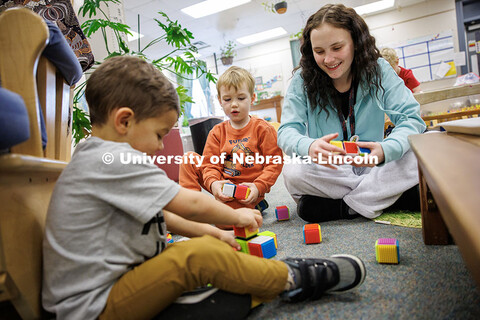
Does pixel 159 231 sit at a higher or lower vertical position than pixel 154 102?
lower

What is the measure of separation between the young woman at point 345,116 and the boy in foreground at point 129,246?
0.56m

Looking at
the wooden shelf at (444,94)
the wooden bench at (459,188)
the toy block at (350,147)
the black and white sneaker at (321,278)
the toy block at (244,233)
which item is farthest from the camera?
the wooden shelf at (444,94)

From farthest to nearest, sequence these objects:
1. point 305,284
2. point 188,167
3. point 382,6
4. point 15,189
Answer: point 382,6 < point 188,167 < point 305,284 < point 15,189

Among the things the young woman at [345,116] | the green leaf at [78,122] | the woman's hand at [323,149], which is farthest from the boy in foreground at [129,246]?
the green leaf at [78,122]

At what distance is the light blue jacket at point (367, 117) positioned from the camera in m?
1.23

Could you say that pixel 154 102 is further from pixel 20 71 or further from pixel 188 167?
pixel 188 167

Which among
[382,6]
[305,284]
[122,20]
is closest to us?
[305,284]

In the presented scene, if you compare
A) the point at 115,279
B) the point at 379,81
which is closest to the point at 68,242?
the point at 115,279

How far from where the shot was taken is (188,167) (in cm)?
169

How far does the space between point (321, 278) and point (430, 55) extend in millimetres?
6071

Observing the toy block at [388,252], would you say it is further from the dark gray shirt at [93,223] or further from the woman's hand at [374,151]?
the dark gray shirt at [93,223]

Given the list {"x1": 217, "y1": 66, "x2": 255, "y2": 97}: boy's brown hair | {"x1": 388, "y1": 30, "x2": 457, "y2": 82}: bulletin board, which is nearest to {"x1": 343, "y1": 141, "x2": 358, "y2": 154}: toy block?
{"x1": 217, "y1": 66, "x2": 255, "y2": 97}: boy's brown hair

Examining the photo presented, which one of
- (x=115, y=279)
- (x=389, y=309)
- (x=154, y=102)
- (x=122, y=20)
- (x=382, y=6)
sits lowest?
(x=389, y=309)

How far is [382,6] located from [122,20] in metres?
4.62
